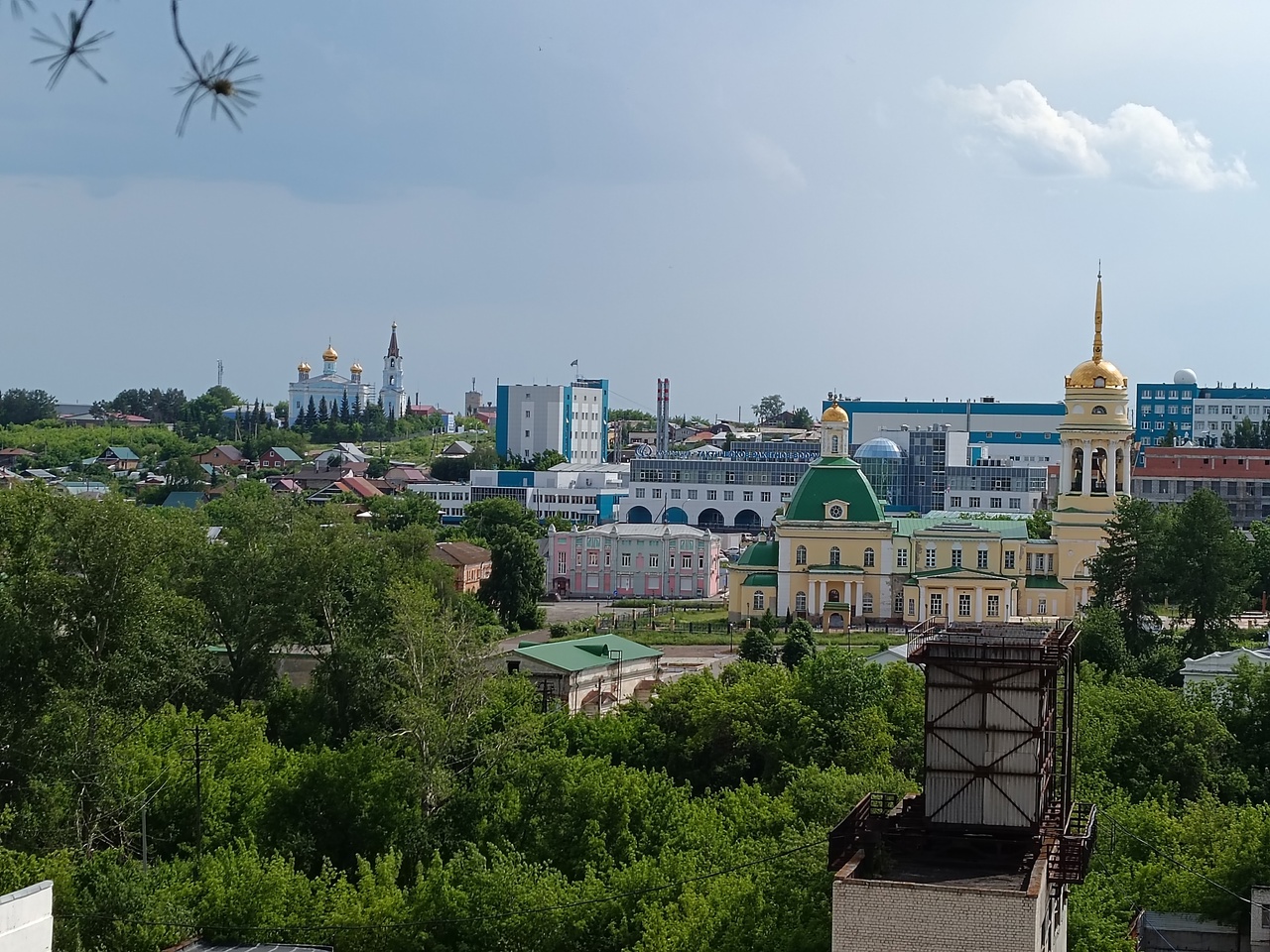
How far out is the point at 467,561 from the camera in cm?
6278

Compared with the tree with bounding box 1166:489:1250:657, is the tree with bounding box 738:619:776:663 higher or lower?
lower

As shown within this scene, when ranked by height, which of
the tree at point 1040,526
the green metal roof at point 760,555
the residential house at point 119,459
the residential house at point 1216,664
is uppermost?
the residential house at point 119,459

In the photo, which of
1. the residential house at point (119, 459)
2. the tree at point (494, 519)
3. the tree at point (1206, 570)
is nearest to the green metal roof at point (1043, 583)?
the tree at point (1206, 570)

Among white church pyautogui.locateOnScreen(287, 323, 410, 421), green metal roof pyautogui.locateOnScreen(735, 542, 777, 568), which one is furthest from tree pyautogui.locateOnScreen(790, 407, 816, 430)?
green metal roof pyautogui.locateOnScreen(735, 542, 777, 568)

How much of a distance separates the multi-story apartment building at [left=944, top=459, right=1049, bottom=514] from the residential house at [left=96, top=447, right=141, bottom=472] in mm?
→ 53527

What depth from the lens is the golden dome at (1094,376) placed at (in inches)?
2216

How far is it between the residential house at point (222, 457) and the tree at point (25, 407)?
1375 inches

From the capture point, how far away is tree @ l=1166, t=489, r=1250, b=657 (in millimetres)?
44688

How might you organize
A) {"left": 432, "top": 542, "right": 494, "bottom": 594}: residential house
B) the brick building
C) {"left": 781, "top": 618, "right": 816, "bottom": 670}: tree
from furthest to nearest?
the brick building
{"left": 432, "top": 542, "right": 494, "bottom": 594}: residential house
{"left": 781, "top": 618, "right": 816, "bottom": 670}: tree

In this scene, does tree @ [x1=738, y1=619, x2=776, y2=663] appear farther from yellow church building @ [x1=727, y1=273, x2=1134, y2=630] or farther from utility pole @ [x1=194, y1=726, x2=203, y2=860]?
utility pole @ [x1=194, y1=726, x2=203, y2=860]

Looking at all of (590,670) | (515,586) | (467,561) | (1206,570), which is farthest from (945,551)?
(590,670)

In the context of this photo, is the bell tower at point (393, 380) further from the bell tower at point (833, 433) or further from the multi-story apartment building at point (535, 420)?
the bell tower at point (833, 433)

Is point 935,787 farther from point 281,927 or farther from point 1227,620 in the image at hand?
point 1227,620

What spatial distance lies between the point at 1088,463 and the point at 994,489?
3439 cm
